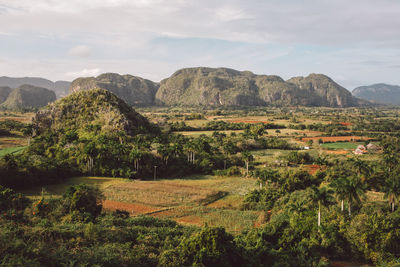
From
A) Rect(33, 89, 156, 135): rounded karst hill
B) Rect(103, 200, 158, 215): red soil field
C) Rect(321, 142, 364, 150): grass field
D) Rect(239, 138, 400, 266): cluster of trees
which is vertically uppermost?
Rect(33, 89, 156, 135): rounded karst hill

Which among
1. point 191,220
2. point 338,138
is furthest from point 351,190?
point 338,138

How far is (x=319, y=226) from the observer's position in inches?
1166

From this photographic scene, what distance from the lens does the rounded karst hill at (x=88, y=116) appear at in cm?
8869

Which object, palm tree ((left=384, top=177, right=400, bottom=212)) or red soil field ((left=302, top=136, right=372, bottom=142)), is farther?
red soil field ((left=302, top=136, right=372, bottom=142))

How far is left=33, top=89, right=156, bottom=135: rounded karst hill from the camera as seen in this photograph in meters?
88.7

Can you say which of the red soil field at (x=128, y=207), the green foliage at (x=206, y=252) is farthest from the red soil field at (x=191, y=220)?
the green foliage at (x=206, y=252)

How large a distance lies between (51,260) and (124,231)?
8.44 metres

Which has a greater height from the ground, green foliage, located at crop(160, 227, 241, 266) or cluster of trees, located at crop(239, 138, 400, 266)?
green foliage, located at crop(160, 227, 241, 266)

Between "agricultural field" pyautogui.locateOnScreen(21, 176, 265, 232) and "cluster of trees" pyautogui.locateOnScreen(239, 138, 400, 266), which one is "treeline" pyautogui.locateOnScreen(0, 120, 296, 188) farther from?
"cluster of trees" pyautogui.locateOnScreen(239, 138, 400, 266)

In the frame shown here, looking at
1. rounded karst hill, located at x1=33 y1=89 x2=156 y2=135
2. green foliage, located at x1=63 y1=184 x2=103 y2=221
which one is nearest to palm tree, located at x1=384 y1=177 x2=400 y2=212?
green foliage, located at x1=63 y1=184 x2=103 y2=221

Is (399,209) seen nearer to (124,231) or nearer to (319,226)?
(319,226)

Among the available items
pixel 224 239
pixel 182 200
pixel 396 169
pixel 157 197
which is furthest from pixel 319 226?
pixel 396 169

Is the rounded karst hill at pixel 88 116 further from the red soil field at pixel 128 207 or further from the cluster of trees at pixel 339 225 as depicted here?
the cluster of trees at pixel 339 225

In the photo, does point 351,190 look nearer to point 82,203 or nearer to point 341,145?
point 82,203
